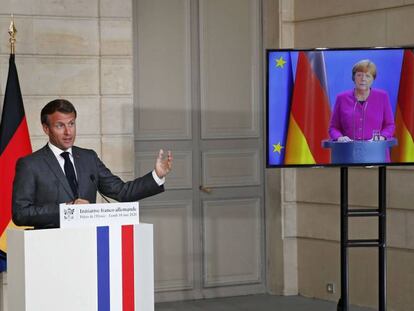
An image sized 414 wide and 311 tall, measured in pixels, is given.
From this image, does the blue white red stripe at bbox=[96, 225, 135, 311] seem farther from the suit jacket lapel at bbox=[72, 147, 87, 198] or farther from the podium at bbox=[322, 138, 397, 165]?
the podium at bbox=[322, 138, 397, 165]

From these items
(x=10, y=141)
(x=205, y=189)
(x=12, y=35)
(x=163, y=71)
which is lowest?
(x=205, y=189)

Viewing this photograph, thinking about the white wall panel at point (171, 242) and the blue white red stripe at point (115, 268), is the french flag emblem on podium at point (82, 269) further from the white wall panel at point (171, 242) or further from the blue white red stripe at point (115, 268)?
the white wall panel at point (171, 242)

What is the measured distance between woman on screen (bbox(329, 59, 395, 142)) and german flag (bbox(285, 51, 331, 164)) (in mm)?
84

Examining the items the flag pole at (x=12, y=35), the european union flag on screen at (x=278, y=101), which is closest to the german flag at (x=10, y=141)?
the flag pole at (x=12, y=35)

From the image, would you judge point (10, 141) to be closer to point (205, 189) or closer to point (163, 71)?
point (163, 71)

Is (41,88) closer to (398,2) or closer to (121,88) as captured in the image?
(121,88)

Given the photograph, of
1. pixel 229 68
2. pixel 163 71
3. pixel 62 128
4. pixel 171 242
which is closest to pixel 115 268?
pixel 62 128

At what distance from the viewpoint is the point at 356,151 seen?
249 inches

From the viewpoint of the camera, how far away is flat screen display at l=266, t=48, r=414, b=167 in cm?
632

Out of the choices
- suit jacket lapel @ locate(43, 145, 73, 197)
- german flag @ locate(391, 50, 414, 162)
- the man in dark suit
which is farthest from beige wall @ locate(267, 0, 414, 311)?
suit jacket lapel @ locate(43, 145, 73, 197)

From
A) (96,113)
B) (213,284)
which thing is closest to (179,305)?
(213,284)

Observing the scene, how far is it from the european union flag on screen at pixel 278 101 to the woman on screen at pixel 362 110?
0.31 m

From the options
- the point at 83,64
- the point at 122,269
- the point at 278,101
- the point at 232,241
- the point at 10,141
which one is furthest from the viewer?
the point at 232,241

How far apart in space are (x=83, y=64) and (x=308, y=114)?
1.91 m
